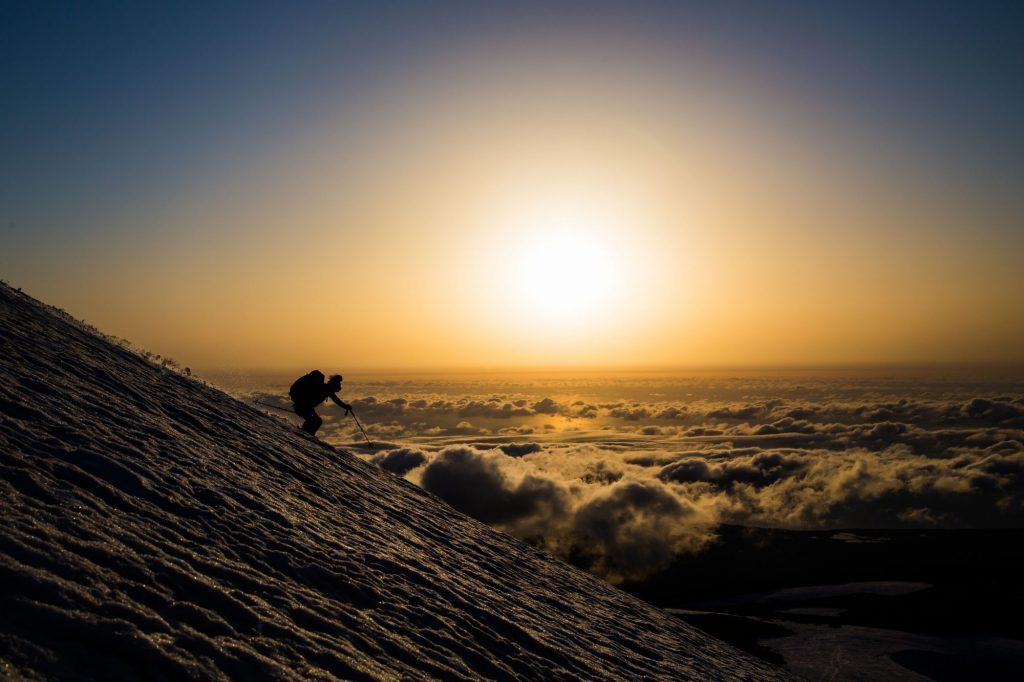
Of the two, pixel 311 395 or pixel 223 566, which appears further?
pixel 311 395

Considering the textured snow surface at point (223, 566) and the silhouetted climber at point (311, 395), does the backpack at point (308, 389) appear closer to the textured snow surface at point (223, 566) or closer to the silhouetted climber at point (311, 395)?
the silhouetted climber at point (311, 395)

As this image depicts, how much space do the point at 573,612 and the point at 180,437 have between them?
28.0 ft

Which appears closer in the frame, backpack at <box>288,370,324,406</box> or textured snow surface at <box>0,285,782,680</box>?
textured snow surface at <box>0,285,782,680</box>

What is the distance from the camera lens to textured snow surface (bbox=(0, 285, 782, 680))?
197 inches

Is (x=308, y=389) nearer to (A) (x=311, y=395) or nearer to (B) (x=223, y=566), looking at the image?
(A) (x=311, y=395)

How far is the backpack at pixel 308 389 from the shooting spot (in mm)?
20375

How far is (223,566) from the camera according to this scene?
685 cm

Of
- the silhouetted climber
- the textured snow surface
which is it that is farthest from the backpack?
the textured snow surface

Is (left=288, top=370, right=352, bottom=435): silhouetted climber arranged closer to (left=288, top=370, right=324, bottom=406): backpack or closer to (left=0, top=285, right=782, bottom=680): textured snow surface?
(left=288, top=370, right=324, bottom=406): backpack

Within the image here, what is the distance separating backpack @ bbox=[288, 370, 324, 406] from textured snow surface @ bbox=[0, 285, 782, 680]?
3671 mm

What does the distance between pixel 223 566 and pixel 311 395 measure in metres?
14.0

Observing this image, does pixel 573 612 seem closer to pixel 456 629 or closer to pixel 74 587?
pixel 456 629

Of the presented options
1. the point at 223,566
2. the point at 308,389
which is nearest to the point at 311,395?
the point at 308,389

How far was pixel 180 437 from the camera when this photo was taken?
37.2 ft
